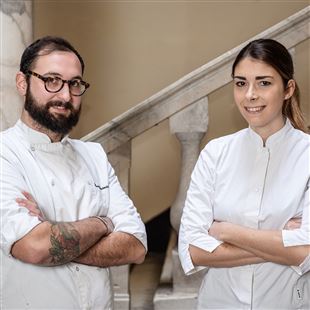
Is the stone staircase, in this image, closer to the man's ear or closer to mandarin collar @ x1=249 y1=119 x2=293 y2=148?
mandarin collar @ x1=249 y1=119 x2=293 y2=148

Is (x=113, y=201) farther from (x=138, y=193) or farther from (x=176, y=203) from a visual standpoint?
(x=138, y=193)

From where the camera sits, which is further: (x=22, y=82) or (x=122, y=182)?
(x=122, y=182)

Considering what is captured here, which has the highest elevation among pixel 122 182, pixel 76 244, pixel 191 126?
pixel 191 126

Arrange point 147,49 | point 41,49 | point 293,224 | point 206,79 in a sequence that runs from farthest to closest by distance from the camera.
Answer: point 147,49, point 206,79, point 41,49, point 293,224

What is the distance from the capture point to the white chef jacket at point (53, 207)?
1897 mm

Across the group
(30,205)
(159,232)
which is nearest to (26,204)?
(30,205)

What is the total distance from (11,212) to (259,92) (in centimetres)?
99

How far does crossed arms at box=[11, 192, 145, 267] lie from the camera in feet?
6.01

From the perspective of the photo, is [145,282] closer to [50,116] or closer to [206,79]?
[206,79]

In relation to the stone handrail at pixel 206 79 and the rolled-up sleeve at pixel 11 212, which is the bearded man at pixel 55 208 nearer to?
the rolled-up sleeve at pixel 11 212

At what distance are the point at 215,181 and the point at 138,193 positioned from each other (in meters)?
3.18

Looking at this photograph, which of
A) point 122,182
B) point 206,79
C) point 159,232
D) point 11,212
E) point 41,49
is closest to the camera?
point 11,212

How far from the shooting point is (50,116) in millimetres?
2047

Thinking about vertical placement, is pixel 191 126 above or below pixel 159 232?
above
